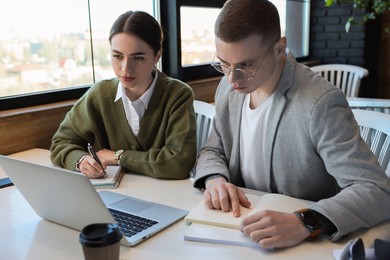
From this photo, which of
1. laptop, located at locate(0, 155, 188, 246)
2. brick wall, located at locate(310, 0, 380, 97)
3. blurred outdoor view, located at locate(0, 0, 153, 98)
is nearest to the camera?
laptop, located at locate(0, 155, 188, 246)

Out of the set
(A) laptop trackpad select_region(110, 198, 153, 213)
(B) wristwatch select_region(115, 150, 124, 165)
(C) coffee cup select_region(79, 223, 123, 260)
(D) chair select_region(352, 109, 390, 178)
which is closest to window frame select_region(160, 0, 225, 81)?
(B) wristwatch select_region(115, 150, 124, 165)

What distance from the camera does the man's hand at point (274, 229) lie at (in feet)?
2.93

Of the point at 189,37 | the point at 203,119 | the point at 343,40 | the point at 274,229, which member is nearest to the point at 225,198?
the point at 274,229

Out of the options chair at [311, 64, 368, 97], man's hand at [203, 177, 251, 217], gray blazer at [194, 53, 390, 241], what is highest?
gray blazer at [194, 53, 390, 241]

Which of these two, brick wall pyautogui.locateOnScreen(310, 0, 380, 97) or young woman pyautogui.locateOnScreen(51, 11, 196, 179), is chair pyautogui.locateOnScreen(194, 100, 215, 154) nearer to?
young woman pyautogui.locateOnScreen(51, 11, 196, 179)

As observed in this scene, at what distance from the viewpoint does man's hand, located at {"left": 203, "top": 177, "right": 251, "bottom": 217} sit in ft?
3.46

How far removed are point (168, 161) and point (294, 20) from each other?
289cm

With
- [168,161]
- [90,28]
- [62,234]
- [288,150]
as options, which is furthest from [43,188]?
[90,28]

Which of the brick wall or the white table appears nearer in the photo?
the white table

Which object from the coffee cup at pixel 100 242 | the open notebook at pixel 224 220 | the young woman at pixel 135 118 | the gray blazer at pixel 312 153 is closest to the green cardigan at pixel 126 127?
the young woman at pixel 135 118

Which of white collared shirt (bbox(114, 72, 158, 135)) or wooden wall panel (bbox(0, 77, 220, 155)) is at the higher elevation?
white collared shirt (bbox(114, 72, 158, 135))

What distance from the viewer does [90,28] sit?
216 centimetres

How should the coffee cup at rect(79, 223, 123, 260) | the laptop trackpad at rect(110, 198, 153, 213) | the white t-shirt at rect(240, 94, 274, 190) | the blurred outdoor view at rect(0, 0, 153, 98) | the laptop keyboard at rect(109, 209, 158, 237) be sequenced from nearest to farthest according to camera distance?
the coffee cup at rect(79, 223, 123, 260), the laptop keyboard at rect(109, 209, 158, 237), the laptop trackpad at rect(110, 198, 153, 213), the white t-shirt at rect(240, 94, 274, 190), the blurred outdoor view at rect(0, 0, 153, 98)

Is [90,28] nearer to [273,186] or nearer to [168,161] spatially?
[168,161]
